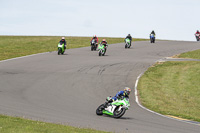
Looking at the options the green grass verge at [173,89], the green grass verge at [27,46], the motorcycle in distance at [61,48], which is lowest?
the green grass verge at [173,89]

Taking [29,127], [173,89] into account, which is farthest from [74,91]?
[29,127]

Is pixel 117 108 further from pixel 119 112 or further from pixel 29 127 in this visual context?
pixel 29 127

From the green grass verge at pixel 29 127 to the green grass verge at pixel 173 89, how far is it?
7.81m

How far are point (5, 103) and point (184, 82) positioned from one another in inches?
582

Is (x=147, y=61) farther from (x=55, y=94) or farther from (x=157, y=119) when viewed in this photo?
(x=157, y=119)

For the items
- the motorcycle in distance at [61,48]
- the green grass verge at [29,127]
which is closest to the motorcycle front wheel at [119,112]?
the green grass verge at [29,127]

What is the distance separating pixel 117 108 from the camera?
15.3 meters

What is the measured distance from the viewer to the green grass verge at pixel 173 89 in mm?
19562

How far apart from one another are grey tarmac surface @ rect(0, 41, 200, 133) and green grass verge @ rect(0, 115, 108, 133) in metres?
1.31

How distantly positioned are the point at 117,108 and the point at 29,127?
5.44 m

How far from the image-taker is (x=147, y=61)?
1393 inches

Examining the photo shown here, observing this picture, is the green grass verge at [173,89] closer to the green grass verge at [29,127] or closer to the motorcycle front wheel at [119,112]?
the motorcycle front wheel at [119,112]

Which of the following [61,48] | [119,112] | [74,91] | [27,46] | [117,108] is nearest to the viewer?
[119,112]

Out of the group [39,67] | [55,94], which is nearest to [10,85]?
[55,94]
